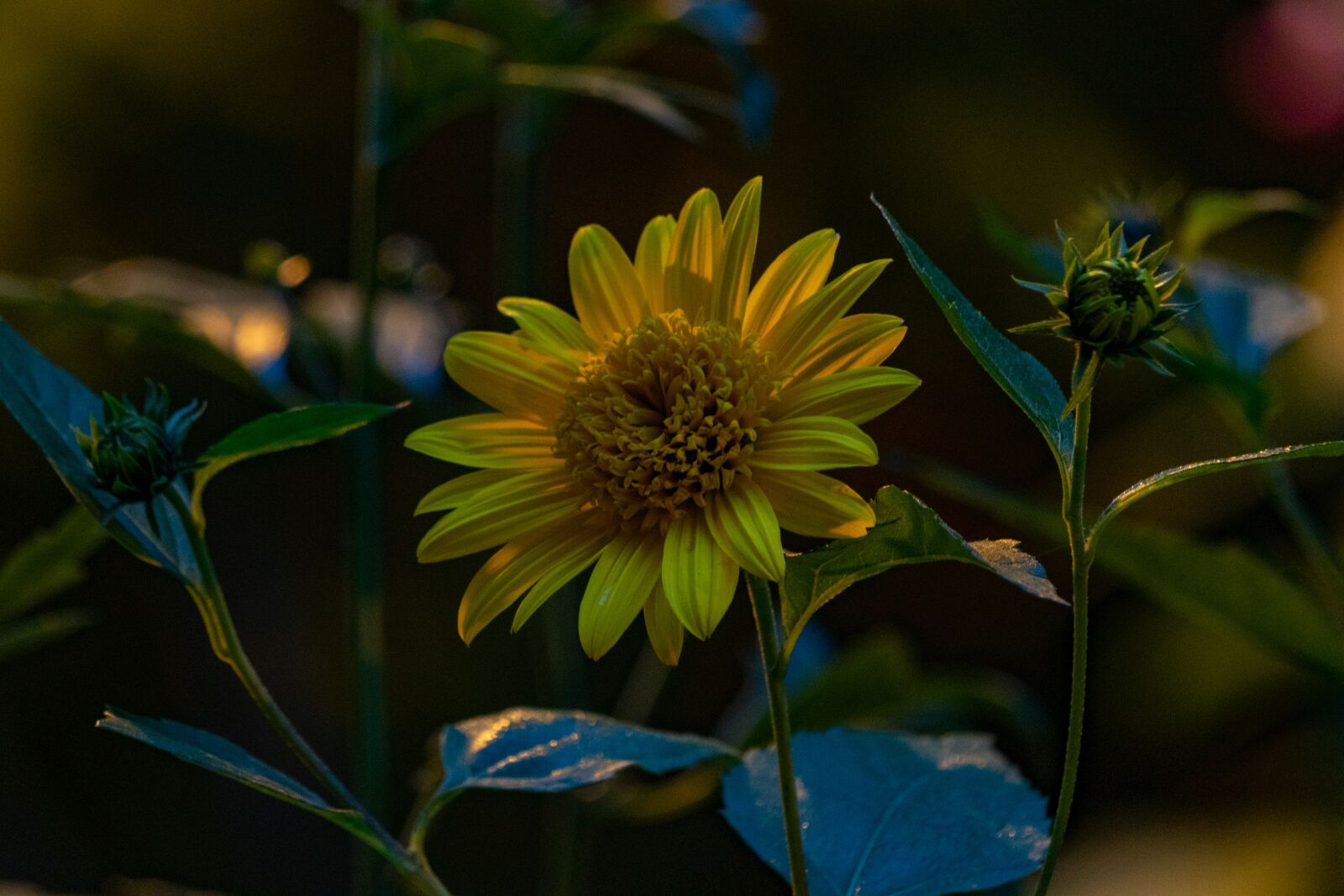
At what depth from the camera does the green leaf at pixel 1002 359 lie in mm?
299

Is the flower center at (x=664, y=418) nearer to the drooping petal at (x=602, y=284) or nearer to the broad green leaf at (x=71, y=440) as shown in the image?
the drooping petal at (x=602, y=284)

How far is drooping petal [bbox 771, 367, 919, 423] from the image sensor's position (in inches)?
12.7

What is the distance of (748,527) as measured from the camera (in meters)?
0.32

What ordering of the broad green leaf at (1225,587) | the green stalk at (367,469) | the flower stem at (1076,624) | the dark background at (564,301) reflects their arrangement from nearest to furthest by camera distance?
the flower stem at (1076,624) < the broad green leaf at (1225,587) < the green stalk at (367,469) < the dark background at (564,301)

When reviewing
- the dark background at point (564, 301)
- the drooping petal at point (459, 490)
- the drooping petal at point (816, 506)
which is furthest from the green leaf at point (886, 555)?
the dark background at point (564, 301)

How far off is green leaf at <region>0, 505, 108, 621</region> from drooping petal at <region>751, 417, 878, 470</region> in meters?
0.27

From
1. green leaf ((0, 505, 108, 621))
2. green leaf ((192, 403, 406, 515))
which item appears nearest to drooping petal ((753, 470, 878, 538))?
green leaf ((192, 403, 406, 515))

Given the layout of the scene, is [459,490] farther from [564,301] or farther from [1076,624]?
[564,301]

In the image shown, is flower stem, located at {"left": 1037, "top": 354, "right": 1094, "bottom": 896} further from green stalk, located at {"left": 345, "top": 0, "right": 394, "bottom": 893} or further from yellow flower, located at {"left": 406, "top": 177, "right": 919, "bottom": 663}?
green stalk, located at {"left": 345, "top": 0, "right": 394, "bottom": 893}

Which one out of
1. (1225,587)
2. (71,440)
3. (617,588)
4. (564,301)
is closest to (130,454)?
(71,440)

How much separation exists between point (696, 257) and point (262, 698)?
0.18m

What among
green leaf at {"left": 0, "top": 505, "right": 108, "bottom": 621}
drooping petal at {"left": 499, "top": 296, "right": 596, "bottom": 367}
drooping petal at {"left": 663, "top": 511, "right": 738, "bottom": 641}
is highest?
drooping petal at {"left": 499, "top": 296, "right": 596, "bottom": 367}

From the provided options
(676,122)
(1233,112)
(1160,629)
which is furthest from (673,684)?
(1233,112)

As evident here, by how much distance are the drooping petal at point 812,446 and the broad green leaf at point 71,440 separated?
0.17 metres
